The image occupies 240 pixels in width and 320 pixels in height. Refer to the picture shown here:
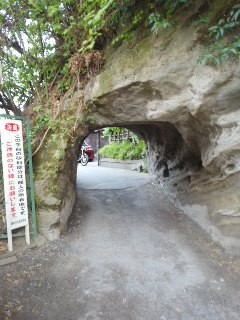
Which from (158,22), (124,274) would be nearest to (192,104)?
(158,22)

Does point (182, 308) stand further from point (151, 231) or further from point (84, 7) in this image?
point (84, 7)

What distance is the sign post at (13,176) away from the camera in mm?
3742

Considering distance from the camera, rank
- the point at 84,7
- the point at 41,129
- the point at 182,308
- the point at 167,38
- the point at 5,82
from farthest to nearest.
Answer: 1. the point at 5,82
2. the point at 41,129
3. the point at 84,7
4. the point at 167,38
5. the point at 182,308

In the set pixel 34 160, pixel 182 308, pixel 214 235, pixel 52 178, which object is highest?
pixel 34 160

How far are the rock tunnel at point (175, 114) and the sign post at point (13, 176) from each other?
0.36 meters

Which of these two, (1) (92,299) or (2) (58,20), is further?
(2) (58,20)

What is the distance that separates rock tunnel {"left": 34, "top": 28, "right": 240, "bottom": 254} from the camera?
141 inches

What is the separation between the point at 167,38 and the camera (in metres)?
3.67

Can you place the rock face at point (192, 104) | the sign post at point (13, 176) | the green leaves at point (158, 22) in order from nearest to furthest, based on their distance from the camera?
the green leaves at point (158, 22)
the rock face at point (192, 104)
the sign post at point (13, 176)

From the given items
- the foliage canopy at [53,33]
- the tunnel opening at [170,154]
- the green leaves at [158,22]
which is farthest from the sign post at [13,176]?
the green leaves at [158,22]

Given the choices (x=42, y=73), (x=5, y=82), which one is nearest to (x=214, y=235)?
(x=42, y=73)

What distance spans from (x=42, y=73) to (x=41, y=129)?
1.24 m

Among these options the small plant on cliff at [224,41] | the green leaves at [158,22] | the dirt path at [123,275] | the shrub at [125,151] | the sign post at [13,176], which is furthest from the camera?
the shrub at [125,151]

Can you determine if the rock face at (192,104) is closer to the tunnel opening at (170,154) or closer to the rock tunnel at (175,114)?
the rock tunnel at (175,114)
